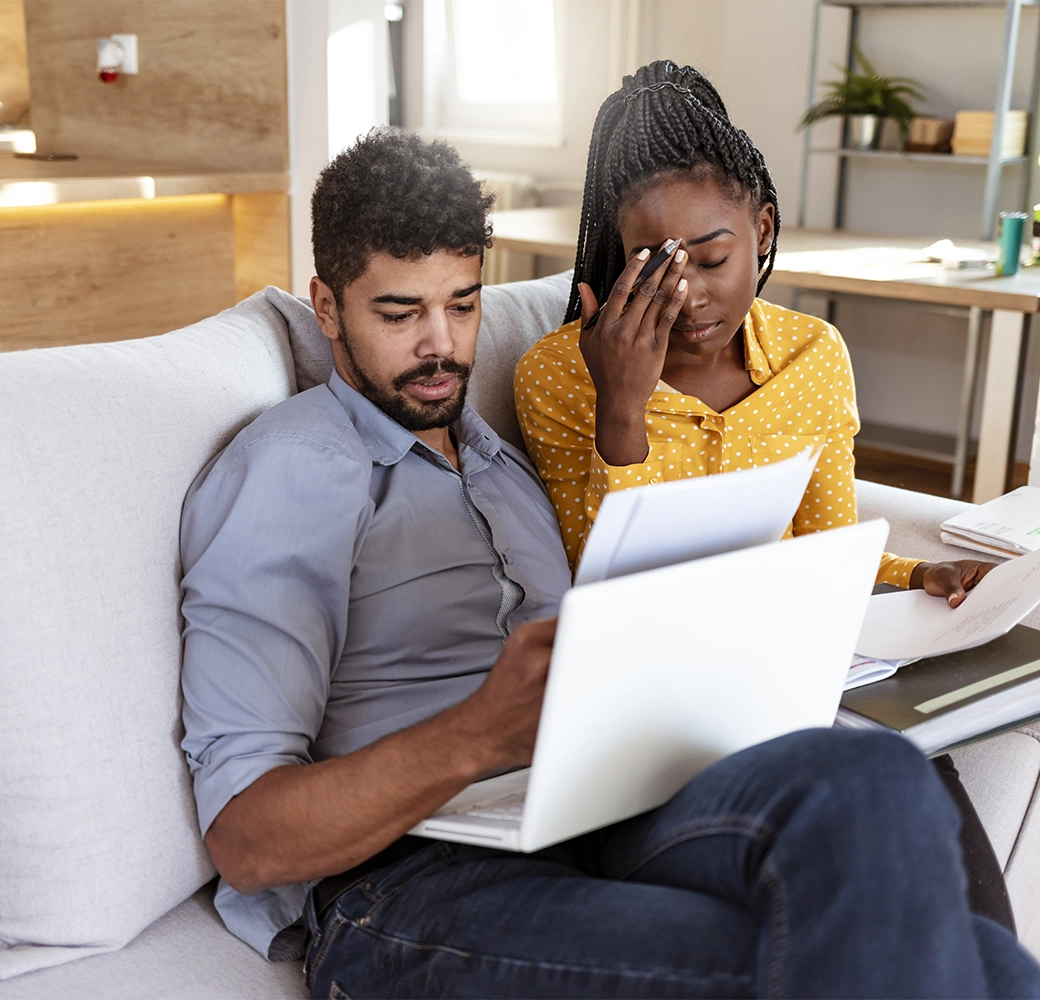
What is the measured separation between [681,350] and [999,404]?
1642 millimetres

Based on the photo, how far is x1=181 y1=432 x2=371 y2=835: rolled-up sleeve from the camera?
0.96m

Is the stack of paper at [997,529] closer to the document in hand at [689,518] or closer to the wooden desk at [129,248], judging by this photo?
the document in hand at [689,518]

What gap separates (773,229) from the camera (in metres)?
1.54

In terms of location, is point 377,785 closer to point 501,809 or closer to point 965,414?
point 501,809

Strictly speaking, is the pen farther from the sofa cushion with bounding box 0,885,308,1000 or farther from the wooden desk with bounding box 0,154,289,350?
the wooden desk with bounding box 0,154,289,350

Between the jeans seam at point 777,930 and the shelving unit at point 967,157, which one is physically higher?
the shelving unit at point 967,157

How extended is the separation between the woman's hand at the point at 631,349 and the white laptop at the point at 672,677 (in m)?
0.44

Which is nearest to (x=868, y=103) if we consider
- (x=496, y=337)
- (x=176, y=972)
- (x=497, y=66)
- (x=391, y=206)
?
(x=497, y=66)

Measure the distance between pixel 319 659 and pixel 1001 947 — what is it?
0.57 m

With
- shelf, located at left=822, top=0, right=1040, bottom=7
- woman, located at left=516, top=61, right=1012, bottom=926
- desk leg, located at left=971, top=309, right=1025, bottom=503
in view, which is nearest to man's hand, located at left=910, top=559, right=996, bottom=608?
woman, located at left=516, top=61, right=1012, bottom=926

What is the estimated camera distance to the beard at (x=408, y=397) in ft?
3.86

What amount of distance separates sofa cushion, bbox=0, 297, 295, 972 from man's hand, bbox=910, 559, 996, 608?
84cm

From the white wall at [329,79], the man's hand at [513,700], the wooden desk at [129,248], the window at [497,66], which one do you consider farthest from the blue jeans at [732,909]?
the window at [497,66]

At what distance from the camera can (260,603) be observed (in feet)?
3.21
